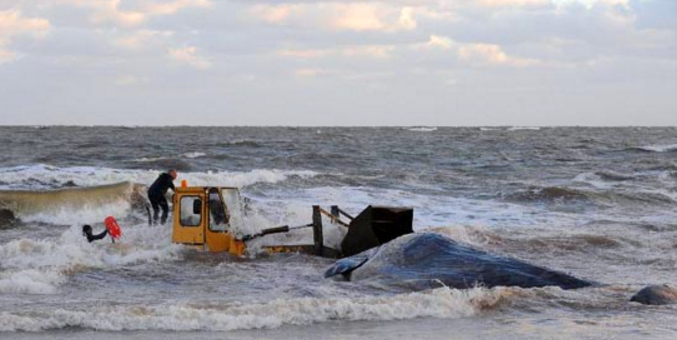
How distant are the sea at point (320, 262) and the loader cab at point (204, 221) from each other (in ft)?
0.69

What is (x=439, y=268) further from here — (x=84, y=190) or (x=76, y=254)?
(x=84, y=190)

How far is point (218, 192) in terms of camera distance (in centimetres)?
1761

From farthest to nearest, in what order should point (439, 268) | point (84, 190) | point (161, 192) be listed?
point (84, 190) → point (161, 192) → point (439, 268)

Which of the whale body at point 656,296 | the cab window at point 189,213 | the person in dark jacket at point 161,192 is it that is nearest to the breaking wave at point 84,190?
the person in dark jacket at point 161,192

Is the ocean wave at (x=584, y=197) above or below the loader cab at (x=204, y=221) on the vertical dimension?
below

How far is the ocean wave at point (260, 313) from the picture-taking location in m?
11.1

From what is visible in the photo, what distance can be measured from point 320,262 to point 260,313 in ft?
18.4

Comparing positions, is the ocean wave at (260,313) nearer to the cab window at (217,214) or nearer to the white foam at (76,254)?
the white foam at (76,254)

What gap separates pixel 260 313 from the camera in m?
11.7

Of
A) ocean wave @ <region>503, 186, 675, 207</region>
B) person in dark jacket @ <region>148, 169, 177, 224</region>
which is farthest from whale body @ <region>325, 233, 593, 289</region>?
ocean wave @ <region>503, 186, 675, 207</region>

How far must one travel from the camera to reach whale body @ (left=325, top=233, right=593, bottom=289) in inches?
553

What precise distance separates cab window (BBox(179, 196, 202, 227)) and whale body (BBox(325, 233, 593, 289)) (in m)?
3.07

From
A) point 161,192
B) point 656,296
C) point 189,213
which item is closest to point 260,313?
point 656,296

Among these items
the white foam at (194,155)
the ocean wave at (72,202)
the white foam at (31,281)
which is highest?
the white foam at (194,155)
